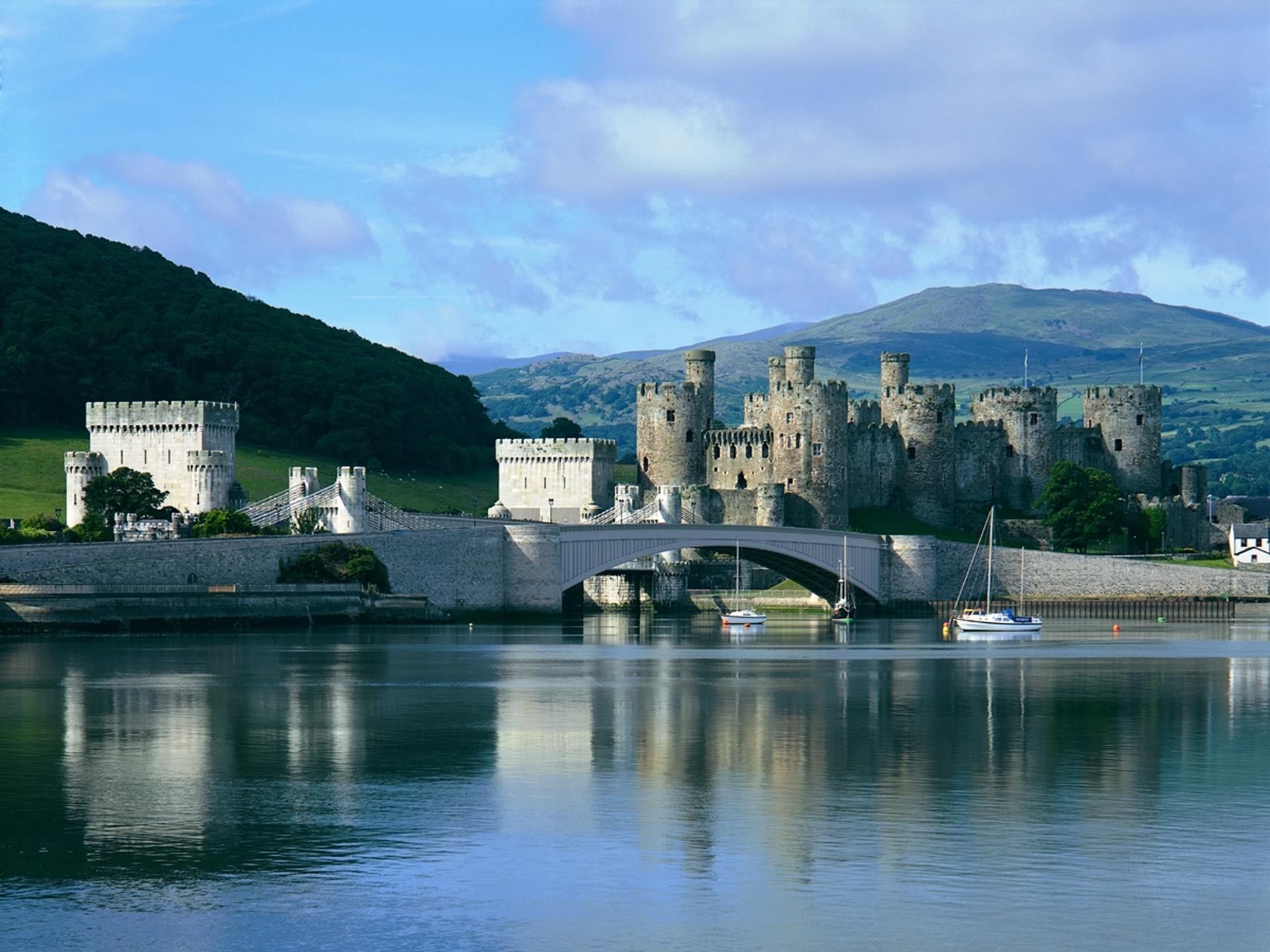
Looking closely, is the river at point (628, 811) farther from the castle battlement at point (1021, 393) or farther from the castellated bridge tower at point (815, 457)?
the castle battlement at point (1021, 393)

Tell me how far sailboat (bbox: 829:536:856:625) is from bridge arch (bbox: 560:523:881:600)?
0.57 feet

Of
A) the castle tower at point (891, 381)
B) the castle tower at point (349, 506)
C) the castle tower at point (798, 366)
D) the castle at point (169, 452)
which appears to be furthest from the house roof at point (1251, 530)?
the castle at point (169, 452)

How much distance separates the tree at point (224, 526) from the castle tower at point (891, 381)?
29.9 m

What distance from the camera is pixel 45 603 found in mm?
53781

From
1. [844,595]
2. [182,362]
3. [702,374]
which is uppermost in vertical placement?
[182,362]

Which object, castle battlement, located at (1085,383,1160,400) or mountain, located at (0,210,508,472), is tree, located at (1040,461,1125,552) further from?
mountain, located at (0,210,508,472)

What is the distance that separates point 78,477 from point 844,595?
30.6m

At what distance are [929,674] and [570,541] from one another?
94.1 ft

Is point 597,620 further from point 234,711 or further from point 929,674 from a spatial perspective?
point 234,711

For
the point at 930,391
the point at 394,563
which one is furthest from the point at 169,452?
the point at 930,391

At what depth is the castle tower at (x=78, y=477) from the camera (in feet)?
260

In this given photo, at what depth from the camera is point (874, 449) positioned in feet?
280

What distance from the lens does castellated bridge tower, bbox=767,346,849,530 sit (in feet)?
268

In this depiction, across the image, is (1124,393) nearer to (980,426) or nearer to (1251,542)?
(980,426)
